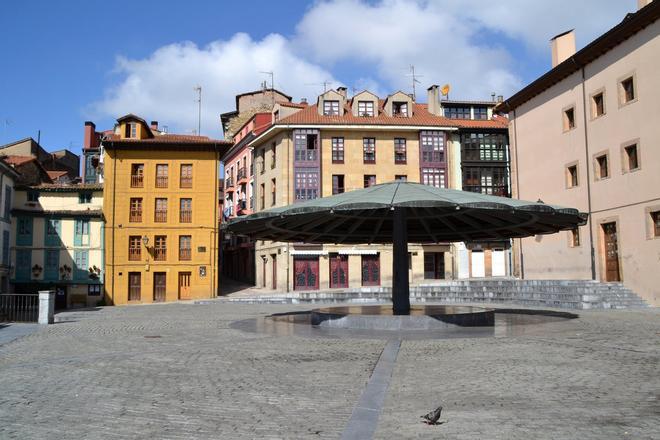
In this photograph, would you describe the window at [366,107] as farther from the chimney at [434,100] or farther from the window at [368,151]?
the chimney at [434,100]

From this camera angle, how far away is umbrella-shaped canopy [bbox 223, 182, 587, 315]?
639 inches

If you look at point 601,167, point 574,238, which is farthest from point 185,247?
point 601,167

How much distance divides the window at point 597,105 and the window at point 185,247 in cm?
2985

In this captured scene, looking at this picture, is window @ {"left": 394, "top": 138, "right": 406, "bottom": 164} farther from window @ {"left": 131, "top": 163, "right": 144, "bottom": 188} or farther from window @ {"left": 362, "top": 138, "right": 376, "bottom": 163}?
window @ {"left": 131, "top": 163, "right": 144, "bottom": 188}

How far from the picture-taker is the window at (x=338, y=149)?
51.9 metres

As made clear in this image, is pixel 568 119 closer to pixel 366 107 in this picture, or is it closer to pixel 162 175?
pixel 366 107

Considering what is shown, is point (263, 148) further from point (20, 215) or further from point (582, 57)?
point (582, 57)

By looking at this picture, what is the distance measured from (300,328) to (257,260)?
37389 mm

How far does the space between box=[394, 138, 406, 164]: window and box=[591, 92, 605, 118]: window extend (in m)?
21.6

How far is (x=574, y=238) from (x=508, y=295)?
5.07 metres

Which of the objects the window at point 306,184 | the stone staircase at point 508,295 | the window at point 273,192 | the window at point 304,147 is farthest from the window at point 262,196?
the stone staircase at point 508,295

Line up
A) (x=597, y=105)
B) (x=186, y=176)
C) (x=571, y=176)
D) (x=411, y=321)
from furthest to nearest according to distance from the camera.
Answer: (x=186, y=176), (x=571, y=176), (x=597, y=105), (x=411, y=321)

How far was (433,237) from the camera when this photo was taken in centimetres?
2530

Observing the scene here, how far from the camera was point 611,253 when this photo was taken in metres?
30.9
